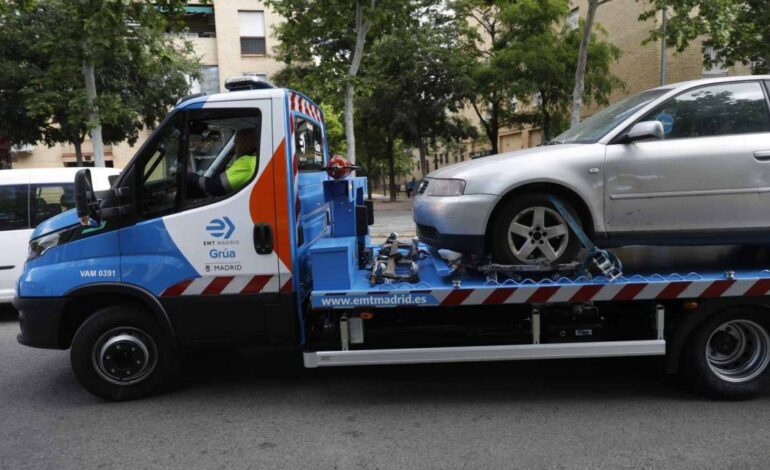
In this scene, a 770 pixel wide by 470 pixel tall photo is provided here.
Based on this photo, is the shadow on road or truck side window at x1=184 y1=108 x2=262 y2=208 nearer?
truck side window at x1=184 y1=108 x2=262 y2=208

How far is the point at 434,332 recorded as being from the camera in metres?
4.29

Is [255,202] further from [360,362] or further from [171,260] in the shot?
[360,362]

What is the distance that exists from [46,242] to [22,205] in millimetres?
3468

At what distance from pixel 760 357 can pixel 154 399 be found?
4.70m

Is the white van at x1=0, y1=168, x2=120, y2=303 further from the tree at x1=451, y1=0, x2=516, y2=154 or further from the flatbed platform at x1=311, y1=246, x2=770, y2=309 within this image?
the tree at x1=451, y1=0, x2=516, y2=154

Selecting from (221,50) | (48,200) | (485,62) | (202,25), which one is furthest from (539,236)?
(202,25)

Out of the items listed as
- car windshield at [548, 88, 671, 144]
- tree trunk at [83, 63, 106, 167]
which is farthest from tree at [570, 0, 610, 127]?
tree trunk at [83, 63, 106, 167]

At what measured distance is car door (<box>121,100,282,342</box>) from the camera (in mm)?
4168

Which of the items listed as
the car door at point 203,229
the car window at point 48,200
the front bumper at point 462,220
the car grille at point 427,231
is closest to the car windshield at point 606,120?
the front bumper at point 462,220

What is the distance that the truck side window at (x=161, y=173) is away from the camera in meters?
4.23

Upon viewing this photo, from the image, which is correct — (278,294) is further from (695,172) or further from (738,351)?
(738,351)

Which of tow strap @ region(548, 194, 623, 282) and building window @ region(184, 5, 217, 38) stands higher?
building window @ region(184, 5, 217, 38)

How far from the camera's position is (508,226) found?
4297 millimetres

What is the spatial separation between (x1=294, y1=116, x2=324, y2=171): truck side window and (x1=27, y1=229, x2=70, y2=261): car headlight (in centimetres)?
187
